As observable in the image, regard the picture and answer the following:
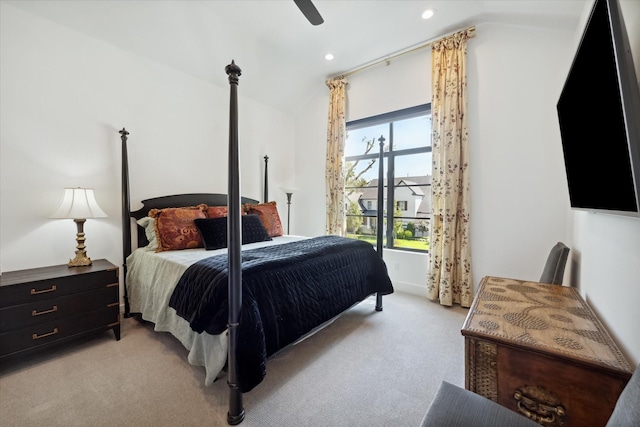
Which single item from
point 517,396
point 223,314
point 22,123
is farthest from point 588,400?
point 22,123

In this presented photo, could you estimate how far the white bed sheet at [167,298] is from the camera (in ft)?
5.35

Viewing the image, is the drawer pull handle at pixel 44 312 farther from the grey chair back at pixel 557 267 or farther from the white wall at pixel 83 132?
Answer: the grey chair back at pixel 557 267

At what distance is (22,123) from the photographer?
2.20m

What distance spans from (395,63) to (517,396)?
149 inches

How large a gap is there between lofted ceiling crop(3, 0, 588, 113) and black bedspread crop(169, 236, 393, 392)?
2.48 metres

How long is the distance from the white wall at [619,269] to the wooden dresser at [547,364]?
54 mm

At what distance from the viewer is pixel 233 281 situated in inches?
55.7

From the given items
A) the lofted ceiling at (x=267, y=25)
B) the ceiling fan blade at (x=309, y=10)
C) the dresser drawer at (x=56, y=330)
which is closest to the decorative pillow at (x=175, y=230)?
the dresser drawer at (x=56, y=330)

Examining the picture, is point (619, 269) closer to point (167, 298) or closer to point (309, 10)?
point (309, 10)

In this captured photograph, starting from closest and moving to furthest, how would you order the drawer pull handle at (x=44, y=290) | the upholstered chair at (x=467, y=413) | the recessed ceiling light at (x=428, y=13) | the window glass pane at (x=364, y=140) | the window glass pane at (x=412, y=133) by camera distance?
the upholstered chair at (x=467, y=413)
the drawer pull handle at (x=44, y=290)
the recessed ceiling light at (x=428, y=13)
the window glass pane at (x=412, y=133)
the window glass pane at (x=364, y=140)

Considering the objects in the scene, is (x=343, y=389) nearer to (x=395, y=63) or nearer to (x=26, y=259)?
(x=26, y=259)

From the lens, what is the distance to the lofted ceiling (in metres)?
2.42

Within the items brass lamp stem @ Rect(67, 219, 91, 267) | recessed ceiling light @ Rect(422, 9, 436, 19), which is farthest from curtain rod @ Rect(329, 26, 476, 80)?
brass lamp stem @ Rect(67, 219, 91, 267)

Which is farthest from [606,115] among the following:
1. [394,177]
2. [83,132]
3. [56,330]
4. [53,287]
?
[83,132]
